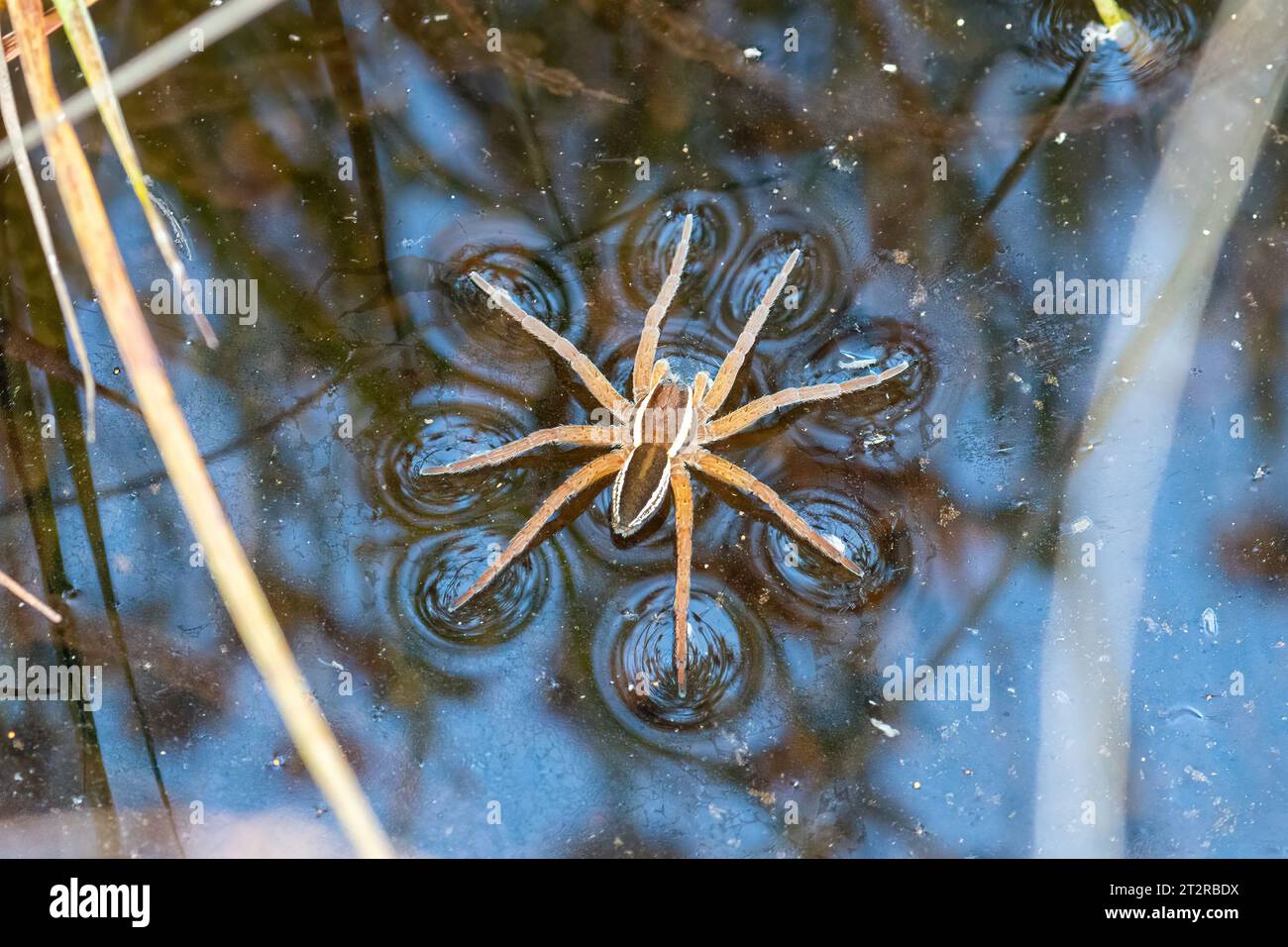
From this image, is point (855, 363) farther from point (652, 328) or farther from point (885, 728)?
point (885, 728)

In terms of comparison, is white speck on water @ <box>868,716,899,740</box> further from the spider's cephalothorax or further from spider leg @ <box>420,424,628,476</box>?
spider leg @ <box>420,424,628,476</box>

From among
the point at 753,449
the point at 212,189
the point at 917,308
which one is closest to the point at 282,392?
the point at 212,189

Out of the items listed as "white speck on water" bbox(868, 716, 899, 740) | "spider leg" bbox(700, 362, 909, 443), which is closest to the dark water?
"white speck on water" bbox(868, 716, 899, 740)

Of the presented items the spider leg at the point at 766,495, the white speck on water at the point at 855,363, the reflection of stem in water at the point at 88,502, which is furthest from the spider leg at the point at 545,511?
the reflection of stem in water at the point at 88,502

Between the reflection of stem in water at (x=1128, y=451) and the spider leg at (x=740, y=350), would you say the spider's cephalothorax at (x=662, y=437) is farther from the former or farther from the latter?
the reflection of stem in water at (x=1128, y=451)

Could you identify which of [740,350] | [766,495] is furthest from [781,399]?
[766,495]
